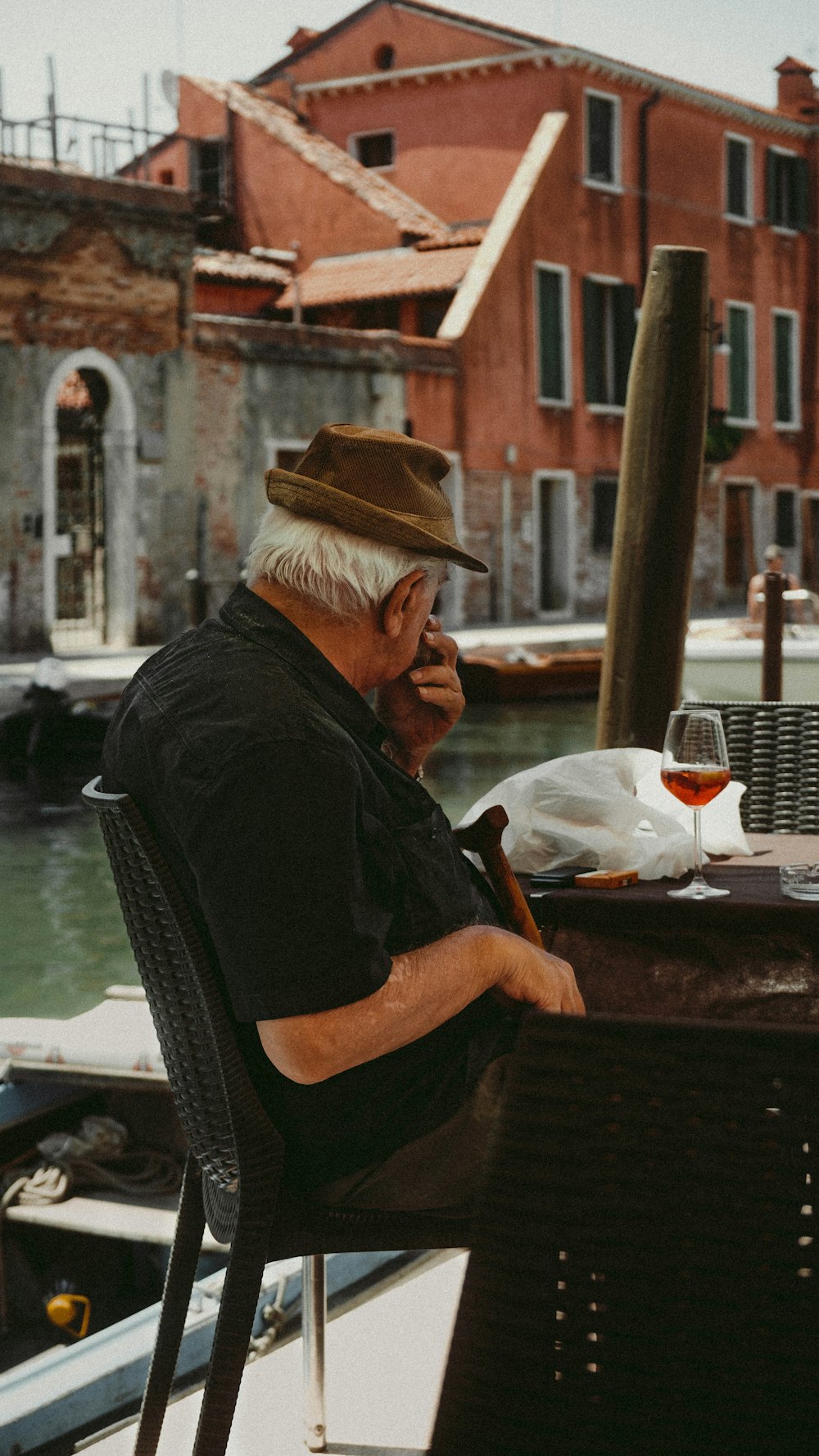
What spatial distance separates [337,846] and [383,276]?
23.7m

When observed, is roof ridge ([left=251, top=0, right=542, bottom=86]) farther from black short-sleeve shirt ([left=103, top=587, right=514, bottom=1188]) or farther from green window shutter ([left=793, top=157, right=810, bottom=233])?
black short-sleeve shirt ([left=103, top=587, right=514, bottom=1188])

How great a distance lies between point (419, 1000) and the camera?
5.61 ft

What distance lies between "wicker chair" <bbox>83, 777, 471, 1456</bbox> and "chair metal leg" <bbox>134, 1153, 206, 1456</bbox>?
3.3 inches

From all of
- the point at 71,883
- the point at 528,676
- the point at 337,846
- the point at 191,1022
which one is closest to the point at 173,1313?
the point at 191,1022

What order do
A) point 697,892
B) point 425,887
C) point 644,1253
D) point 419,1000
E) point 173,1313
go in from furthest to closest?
point 697,892
point 173,1313
point 425,887
point 419,1000
point 644,1253

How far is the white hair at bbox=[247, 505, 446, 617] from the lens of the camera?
1806 millimetres

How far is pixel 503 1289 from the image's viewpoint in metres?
1.20

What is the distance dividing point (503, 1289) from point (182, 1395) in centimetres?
154

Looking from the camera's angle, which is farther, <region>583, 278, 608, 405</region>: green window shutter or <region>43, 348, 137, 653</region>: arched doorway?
<region>583, 278, 608, 405</region>: green window shutter

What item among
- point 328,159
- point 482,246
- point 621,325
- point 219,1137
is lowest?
point 219,1137

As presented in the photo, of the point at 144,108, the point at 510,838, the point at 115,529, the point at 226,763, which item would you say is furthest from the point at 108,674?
the point at 226,763

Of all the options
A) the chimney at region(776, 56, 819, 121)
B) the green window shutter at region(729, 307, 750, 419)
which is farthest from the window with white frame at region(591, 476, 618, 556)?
the chimney at region(776, 56, 819, 121)

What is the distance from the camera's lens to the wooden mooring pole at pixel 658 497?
413cm

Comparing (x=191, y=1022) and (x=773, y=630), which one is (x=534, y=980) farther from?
(x=773, y=630)
